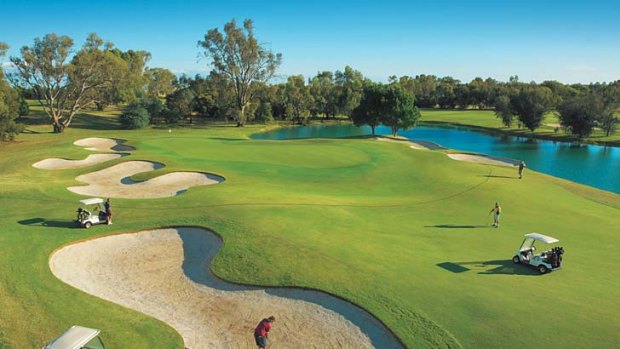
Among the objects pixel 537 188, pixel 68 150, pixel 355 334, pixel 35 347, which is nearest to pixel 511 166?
pixel 537 188

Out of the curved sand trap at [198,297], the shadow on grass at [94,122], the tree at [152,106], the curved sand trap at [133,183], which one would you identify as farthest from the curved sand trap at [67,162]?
the tree at [152,106]

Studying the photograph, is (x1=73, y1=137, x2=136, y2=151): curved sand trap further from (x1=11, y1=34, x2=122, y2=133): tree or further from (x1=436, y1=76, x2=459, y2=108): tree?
(x1=436, y1=76, x2=459, y2=108): tree

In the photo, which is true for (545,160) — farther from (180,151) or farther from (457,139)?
(180,151)

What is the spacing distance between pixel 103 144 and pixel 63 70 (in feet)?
66.1

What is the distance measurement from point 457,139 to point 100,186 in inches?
3080

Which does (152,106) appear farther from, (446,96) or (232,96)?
(446,96)

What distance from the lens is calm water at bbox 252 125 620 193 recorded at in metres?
57.0

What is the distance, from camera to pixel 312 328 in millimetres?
15719

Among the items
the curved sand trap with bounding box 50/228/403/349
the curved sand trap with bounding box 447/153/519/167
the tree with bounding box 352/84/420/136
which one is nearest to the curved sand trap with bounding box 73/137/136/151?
the curved sand trap with bounding box 50/228/403/349

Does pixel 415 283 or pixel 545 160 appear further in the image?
pixel 545 160

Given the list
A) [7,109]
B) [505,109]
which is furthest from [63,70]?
[505,109]

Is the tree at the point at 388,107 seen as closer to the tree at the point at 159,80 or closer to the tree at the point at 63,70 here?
the tree at the point at 63,70

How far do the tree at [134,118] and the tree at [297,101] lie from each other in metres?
41.9

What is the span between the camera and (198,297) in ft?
60.7
